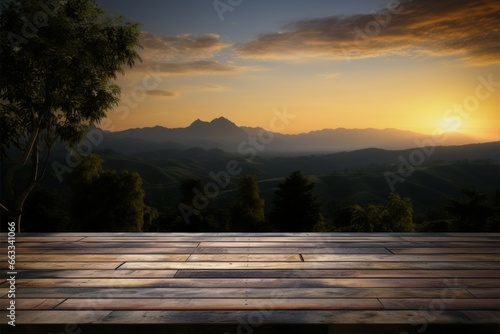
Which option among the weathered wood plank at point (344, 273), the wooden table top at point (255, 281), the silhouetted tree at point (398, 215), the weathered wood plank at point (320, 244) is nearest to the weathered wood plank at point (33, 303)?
the wooden table top at point (255, 281)

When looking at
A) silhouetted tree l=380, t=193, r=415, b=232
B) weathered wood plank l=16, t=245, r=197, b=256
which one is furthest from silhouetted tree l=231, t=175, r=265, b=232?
weathered wood plank l=16, t=245, r=197, b=256

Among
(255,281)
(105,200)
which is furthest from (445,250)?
(105,200)

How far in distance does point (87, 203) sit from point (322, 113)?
20.8 meters

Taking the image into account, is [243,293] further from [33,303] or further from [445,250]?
[445,250]

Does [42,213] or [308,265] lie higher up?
[308,265]

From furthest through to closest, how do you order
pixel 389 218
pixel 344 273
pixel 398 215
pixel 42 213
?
pixel 389 218, pixel 398 215, pixel 42 213, pixel 344 273

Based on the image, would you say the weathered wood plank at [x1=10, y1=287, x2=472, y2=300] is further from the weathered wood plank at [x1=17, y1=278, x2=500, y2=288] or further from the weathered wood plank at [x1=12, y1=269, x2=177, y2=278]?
the weathered wood plank at [x1=12, y1=269, x2=177, y2=278]

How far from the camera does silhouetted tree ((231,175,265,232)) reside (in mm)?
34906

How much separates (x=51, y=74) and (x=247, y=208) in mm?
29474

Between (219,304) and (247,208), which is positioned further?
(247,208)

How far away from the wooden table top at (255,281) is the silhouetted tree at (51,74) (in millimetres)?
3336

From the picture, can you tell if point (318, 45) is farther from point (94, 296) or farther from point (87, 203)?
Answer: point (87, 203)

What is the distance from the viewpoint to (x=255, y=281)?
8.85 feet

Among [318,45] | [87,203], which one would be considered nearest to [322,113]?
[318,45]
